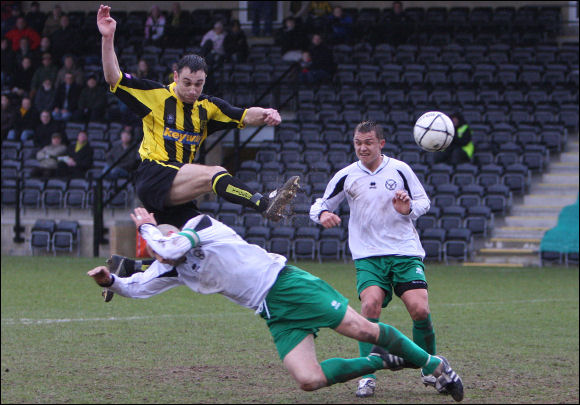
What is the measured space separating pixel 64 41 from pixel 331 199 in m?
22.8

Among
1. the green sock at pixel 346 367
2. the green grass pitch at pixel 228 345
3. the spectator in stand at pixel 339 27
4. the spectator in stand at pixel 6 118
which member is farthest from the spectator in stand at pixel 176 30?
the green sock at pixel 346 367

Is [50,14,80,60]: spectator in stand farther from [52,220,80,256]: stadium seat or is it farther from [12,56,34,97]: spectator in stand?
[52,220,80,256]: stadium seat

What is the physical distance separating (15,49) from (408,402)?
23.3m

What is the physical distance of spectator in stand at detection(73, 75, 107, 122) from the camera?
26.6 m

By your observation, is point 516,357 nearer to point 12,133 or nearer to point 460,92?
point 460,92

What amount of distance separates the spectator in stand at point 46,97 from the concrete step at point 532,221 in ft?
41.9

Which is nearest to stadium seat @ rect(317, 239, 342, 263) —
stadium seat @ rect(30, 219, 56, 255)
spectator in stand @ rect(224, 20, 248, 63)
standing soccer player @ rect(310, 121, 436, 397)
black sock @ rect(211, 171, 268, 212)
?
stadium seat @ rect(30, 219, 56, 255)

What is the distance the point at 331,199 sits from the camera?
848 cm

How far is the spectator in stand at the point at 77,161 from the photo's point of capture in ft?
80.4

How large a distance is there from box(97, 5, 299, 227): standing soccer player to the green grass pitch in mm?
3960

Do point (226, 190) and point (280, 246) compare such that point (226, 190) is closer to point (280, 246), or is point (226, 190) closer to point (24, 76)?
point (280, 246)

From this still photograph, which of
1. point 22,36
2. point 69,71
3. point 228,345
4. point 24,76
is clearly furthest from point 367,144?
point 22,36

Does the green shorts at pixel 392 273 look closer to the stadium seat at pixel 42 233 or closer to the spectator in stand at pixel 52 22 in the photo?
the stadium seat at pixel 42 233

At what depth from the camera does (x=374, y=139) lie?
315 inches
